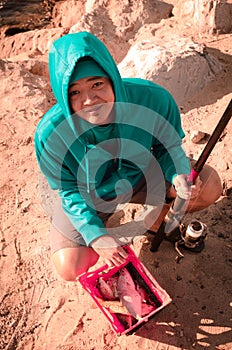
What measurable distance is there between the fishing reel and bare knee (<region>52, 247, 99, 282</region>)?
69 centimetres

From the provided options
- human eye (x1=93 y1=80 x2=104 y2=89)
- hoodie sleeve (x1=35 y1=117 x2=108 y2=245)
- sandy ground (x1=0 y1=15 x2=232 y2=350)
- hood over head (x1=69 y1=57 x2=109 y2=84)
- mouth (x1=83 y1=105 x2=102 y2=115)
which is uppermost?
hood over head (x1=69 y1=57 x2=109 y2=84)

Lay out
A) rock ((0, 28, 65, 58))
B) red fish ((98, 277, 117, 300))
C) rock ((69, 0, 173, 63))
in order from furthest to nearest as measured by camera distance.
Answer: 1. rock ((0, 28, 65, 58))
2. rock ((69, 0, 173, 63))
3. red fish ((98, 277, 117, 300))

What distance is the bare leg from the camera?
100.0 inches

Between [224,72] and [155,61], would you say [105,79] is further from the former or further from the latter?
[224,72]

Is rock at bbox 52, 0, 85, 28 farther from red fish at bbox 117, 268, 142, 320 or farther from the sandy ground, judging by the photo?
red fish at bbox 117, 268, 142, 320

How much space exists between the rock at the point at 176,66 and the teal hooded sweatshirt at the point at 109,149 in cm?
147

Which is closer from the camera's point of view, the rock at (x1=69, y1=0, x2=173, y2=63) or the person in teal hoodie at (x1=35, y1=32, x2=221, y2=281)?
the person in teal hoodie at (x1=35, y1=32, x2=221, y2=281)

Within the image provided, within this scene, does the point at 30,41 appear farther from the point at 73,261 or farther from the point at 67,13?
the point at 73,261

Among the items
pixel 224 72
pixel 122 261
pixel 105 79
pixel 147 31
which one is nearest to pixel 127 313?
pixel 122 261

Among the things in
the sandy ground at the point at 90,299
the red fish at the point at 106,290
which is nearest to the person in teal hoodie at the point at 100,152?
the red fish at the point at 106,290

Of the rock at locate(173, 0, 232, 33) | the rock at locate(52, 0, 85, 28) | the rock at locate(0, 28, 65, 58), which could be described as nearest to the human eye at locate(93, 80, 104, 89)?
the rock at locate(173, 0, 232, 33)

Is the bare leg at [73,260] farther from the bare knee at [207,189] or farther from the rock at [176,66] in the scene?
the rock at [176,66]

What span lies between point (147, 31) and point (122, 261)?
11.4ft

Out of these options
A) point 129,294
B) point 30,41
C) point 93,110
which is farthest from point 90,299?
point 30,41
